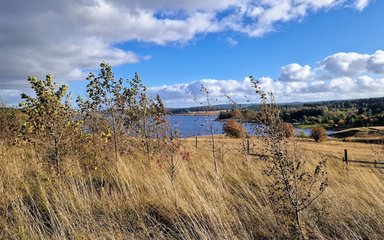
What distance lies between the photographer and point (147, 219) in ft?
15.2

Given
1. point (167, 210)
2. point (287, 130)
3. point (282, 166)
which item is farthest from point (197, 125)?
point (282, 166)

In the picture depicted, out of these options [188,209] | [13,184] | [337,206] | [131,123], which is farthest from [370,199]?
[131,123]

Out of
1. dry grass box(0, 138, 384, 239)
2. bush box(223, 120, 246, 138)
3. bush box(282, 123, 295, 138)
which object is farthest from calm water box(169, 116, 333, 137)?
bush box(282, 123, 295, 138)

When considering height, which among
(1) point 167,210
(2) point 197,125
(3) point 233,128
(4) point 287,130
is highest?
(4) point 287,130

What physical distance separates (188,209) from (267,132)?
148cm

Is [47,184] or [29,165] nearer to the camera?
[47,184]

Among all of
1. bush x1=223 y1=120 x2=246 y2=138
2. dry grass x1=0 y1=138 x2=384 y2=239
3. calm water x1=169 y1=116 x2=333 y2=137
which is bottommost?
dry grass x1=0 y1=138 x2=384 y2=239

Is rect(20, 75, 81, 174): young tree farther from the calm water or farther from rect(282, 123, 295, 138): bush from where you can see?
rect(282, 123, 295, 138): bush

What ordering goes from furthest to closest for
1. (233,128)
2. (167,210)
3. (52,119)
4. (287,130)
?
(233,128) < (52,119) < (167,210) < (287,130)

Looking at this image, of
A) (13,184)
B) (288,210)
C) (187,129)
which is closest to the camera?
(288,210)

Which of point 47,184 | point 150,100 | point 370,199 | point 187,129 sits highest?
point 150,100

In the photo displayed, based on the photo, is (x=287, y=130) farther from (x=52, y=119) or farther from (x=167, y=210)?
(x=52, y=119)

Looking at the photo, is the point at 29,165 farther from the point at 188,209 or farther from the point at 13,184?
the point at 188,209

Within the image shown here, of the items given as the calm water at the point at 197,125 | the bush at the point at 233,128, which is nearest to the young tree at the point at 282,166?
the calm water at the point at 197,125
